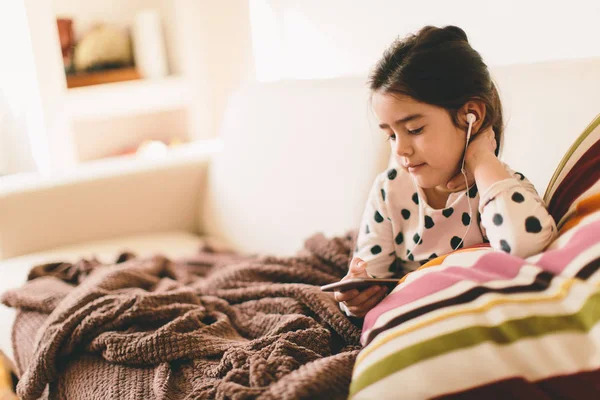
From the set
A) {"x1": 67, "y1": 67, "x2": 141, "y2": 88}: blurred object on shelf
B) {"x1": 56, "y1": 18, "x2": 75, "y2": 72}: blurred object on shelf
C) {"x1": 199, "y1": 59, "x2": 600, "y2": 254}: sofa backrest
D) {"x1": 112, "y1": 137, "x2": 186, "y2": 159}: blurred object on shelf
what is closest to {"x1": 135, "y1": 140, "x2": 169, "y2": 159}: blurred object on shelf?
{"x1": 112, "y1": 137, "x2": 186, "y2": 159}: blurred object on shelf

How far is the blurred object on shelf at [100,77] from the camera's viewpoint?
256 cm

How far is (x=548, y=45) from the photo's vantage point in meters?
1.37

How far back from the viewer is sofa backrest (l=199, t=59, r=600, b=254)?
110 centimetres

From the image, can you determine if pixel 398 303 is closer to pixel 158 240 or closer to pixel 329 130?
pixel 329 130

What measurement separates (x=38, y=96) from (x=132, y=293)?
1.48 meters

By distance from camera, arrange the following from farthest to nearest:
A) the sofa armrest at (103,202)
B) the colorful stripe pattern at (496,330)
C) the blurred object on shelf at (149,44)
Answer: the blurred object on shelf at (149,44)
the sofa armrest at (103,202)
the colorful stripe pattern at (496,330)

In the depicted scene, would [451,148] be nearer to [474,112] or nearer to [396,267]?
[474,112]

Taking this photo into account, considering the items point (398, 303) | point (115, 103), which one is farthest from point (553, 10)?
point (115, 103)

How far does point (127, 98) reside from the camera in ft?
8.50

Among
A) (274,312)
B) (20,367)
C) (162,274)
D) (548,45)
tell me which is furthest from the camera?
(162,274)

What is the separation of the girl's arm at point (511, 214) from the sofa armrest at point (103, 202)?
3.91ft

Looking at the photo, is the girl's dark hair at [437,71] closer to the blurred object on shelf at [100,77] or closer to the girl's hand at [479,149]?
the girl's hand at [479,149]

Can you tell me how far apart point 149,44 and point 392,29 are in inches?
50.3

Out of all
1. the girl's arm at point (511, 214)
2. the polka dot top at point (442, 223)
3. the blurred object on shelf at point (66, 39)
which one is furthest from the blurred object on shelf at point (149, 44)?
the girl's arm at point (511, 214)
